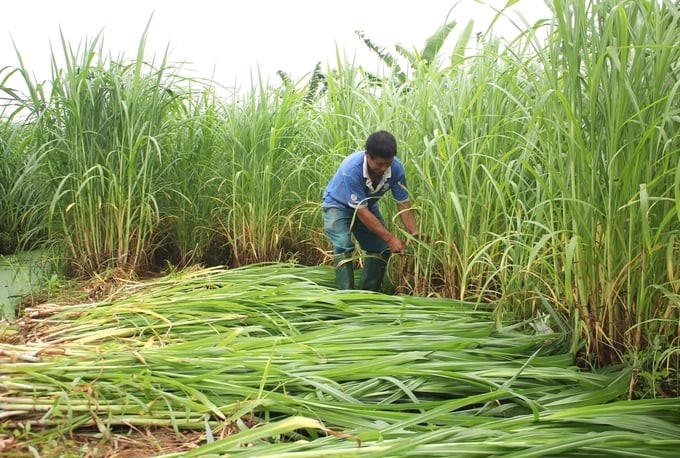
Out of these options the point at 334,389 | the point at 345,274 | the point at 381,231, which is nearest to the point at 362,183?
the point at 381,231

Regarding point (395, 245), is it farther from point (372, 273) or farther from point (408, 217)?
point (372, 273)

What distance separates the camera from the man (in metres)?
2.45

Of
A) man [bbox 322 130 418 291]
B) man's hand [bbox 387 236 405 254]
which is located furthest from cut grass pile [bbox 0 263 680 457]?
man [bbox 322 130 418 291]

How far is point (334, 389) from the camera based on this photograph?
1.42m

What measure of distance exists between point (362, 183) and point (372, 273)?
0.50 metres

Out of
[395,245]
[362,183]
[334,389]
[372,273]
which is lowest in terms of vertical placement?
[334,389]

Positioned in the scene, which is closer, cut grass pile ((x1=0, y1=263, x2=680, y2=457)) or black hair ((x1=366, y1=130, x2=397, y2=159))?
cut grass pile ((x1=0, y1=263, x2=680, y2=457))

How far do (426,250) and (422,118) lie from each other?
2.05 feet

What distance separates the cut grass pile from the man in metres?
0.63

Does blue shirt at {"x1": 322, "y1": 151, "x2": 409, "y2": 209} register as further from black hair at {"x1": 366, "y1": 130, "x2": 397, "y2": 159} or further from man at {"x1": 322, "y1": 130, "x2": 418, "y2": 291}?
black hair at {"x1": 366, "y1": 130, "x2": 397, "y2": 159}

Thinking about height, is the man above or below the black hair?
below

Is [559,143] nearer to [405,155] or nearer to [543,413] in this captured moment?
[543,413]

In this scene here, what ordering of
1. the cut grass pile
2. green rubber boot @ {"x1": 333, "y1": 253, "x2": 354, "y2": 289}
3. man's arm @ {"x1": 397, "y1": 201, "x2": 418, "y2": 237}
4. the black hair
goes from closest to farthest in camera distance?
the cut grass pile → the black hair → man's arm @ {"x1": 397, "y1": 201, "x2": 418, "y2": 237} → green rubber boot @ {"x1": 333, "y1": 253, "x2": 354, "y2": 289}

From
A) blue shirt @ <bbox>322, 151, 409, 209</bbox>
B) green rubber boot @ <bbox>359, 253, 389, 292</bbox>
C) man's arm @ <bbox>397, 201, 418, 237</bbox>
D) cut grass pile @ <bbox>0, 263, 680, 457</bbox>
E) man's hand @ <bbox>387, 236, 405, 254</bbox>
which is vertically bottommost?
cut grass pile @ <bbox>0, 263, 680, 457</bbox>
